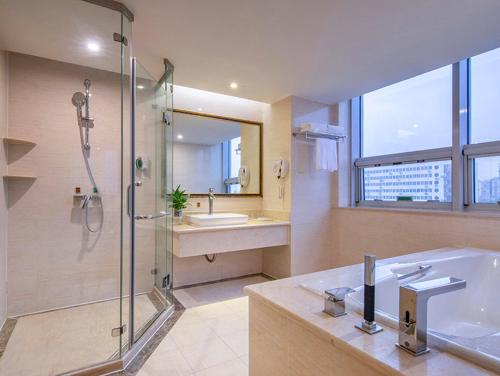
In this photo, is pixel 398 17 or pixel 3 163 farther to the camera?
pixel 3 163

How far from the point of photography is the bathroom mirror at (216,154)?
2.97m

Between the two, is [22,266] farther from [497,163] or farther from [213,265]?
[497,163]

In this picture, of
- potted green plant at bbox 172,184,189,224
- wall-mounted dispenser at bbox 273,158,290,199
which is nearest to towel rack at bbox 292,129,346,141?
wall-mounted dispenser at bbox 273,158,290,199

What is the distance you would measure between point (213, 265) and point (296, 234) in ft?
3.34

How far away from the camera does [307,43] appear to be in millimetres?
2035

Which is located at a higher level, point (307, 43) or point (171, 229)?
point (307, 43)

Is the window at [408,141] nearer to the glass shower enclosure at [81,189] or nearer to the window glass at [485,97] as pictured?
A: the window glass at [485,97]

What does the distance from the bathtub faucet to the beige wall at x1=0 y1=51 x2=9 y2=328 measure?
2619 millimetres

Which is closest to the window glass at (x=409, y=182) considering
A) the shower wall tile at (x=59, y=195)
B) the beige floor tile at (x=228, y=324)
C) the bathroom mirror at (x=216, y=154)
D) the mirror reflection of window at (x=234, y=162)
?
the bathroom mirror at (x=216, y=154)

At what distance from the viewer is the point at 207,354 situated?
70.0 inches

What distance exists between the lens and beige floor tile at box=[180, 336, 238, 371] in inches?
66.4

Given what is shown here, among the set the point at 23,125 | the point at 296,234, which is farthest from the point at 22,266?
the point at 296,234

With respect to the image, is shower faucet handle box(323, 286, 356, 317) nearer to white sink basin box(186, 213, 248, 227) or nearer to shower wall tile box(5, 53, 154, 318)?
shower wall tile box(5, 53, 154, 318)

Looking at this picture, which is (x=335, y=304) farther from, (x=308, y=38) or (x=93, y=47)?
(x=93, y=47)
